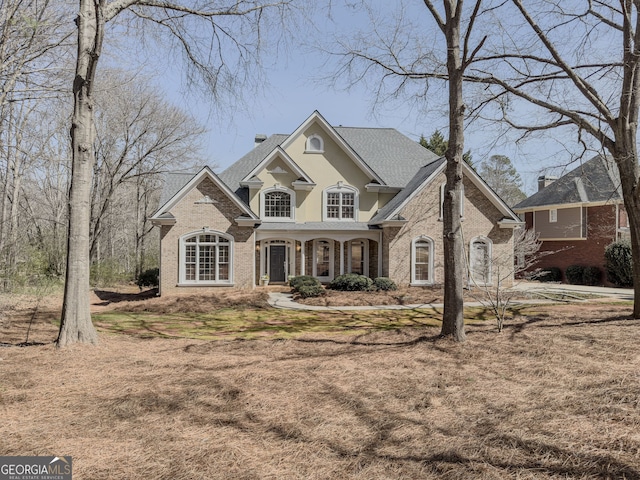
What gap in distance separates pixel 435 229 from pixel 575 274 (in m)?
12.0

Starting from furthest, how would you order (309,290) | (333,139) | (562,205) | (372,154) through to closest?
(562,205) → (372,154) → (333,139) → (309,290)

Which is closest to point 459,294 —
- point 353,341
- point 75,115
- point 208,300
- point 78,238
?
point 353,341

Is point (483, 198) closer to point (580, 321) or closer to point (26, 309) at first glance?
point (580, 321)

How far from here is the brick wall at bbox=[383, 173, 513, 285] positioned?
18875mm

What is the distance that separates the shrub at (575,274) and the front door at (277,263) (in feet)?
60.8

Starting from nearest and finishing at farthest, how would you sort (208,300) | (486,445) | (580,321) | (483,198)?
(486,445) → (580,321) → (208,300) → (483,198)

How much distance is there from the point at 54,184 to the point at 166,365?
29.0m

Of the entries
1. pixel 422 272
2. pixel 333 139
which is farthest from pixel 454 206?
pixel 333 139

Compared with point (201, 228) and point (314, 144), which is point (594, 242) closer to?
point (314, 144)

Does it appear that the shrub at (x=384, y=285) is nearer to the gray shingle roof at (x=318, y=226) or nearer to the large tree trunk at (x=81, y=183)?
the gray shingle roof at (x=318, y=226)

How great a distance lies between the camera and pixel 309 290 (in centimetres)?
1638

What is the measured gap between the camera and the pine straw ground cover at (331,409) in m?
3.32

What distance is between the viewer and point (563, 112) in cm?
1053

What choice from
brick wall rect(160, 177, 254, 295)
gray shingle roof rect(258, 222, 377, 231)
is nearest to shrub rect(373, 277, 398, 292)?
gray shingle roof rect(258, 222, 377, 231)
